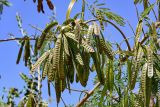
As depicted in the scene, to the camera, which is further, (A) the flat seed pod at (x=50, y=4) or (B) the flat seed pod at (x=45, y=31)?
(A) the flat seed pod at (x=50, y=4)

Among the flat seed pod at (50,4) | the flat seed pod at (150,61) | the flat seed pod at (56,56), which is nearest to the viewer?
the flat seed pod at (56,56)

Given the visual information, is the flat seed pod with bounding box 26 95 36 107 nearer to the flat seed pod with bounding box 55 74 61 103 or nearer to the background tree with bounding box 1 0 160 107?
the background tree with bounding box 1 0 160 107

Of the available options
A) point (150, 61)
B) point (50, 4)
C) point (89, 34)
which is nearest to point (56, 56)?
point (89, 34)

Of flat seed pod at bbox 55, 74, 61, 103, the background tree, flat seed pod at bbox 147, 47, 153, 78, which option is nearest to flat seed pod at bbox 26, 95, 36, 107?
the background tree

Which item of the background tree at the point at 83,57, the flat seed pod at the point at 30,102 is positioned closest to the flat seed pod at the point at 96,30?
the background tree at the point at 83,57

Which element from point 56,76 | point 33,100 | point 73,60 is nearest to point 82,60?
point 73,60

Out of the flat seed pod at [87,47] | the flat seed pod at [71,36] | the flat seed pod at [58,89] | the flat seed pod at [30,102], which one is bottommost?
the flat seed pod at [30,102]

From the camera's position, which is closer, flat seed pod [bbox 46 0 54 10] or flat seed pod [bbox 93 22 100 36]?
flat seed pod [bbox 93 22 100 36]

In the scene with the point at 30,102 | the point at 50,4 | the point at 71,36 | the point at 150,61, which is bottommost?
the point at 30,102

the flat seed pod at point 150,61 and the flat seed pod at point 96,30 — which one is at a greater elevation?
the flat seed pod at point 96,30

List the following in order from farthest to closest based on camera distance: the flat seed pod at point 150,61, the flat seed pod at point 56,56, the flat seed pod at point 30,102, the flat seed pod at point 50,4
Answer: the flat seed pod at point 50,4
the flat seed pod at point 30,102
the flat seed pod at point 150,61
the flat seed pod at point 56,56

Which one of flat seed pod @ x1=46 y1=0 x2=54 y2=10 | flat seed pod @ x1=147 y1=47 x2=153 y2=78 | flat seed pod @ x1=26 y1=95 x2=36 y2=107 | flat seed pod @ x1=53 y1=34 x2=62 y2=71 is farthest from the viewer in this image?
flat seed pod @ x1=46 y1=0 x2=54 y2=10

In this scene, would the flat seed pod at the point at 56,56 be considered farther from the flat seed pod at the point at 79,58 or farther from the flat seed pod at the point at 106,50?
the flat seed pod at the point at 106,50

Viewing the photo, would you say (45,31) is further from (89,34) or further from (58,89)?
(58,89)
